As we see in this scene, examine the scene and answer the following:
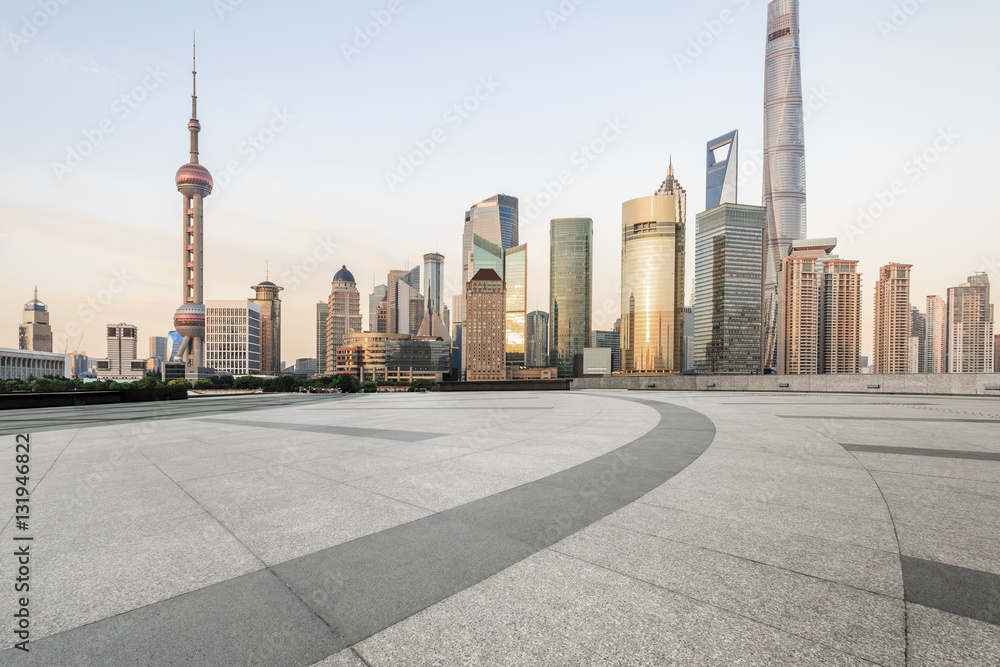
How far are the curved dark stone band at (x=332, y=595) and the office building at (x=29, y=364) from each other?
7876 inches

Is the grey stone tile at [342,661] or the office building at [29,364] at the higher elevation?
the grey stone tile at [342,661]

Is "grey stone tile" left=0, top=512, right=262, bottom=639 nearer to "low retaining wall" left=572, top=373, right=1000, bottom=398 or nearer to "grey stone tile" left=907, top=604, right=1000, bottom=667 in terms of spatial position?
"grey stone tile" left=907, top=604, right=1000, bottom=667

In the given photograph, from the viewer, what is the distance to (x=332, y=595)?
116 inches

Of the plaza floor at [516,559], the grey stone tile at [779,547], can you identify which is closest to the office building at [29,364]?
the plaza floor at [516,559]

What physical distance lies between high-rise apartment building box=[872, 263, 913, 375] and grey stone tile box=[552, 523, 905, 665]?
243121 mm

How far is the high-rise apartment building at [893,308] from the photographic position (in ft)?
597

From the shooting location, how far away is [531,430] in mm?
10633

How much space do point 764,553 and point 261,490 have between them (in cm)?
572

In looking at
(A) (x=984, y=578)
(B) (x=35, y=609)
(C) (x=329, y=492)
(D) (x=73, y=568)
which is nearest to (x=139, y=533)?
(D) (x=73, y=568)

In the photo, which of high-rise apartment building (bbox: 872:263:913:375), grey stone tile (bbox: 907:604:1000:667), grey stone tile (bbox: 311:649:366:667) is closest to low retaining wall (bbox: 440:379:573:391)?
grey stone tile (bbox: 907:604:1000:667)

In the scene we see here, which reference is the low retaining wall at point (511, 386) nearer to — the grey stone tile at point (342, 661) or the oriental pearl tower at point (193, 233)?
the grey stone tile at point (342, 661)

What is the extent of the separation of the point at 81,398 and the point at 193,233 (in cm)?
19404

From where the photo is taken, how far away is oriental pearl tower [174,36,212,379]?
178625mm

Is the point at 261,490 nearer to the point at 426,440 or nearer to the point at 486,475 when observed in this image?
the point at 486,475
